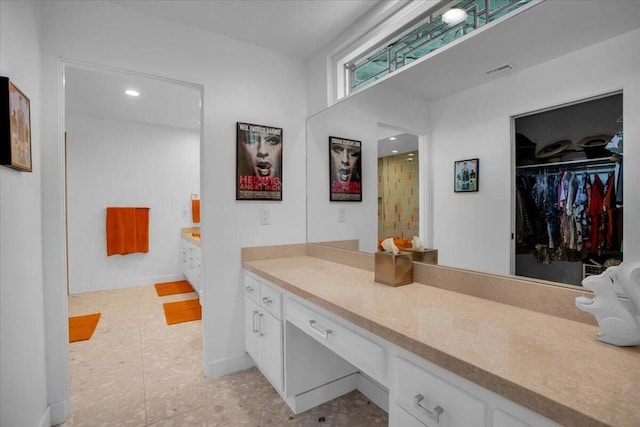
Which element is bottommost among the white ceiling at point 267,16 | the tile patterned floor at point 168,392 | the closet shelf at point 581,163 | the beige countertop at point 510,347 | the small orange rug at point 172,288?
the tile patterned floor at point 168,392

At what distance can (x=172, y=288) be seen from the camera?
4355 mm

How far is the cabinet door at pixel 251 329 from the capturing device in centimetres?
198

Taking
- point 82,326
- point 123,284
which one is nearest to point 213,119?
point 82,326

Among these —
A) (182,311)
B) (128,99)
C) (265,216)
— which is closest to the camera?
(265,216)

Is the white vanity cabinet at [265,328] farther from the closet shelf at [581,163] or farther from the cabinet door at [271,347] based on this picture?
the closet shelf at [581,163]

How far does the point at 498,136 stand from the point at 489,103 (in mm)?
144

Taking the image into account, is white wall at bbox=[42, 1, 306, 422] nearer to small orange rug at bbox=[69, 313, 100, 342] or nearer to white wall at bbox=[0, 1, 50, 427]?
white wall at bbox=[0, 1, 50, 427]

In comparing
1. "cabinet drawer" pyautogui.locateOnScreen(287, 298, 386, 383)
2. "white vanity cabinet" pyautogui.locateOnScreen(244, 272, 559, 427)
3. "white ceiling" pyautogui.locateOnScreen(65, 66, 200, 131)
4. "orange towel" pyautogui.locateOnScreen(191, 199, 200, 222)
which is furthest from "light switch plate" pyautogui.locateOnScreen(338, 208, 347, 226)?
"orange towel" pyautogui.locateOnScreen(191, 199, 200, 222)

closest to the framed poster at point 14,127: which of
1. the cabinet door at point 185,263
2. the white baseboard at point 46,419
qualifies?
the white baseboard at point 46,419

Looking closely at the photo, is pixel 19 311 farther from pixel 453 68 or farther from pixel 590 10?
pixel 590 10

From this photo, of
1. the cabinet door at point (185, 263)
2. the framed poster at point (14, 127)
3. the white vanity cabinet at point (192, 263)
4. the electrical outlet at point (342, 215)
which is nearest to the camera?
the framed poster at point (14, 127)

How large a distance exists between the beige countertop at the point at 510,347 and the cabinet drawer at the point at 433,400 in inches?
2.6

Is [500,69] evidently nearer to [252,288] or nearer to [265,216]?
[265,216]

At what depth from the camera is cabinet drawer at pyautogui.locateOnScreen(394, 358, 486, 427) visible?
0.76 m
